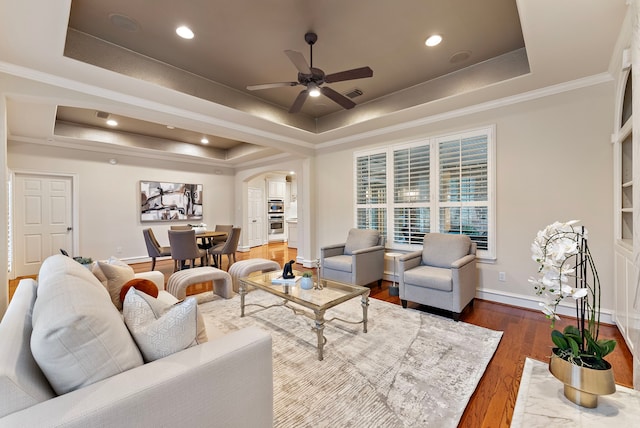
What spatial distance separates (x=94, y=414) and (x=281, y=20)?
9.86 ft

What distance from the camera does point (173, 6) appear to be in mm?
2410

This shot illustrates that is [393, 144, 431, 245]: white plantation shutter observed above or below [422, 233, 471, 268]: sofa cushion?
above

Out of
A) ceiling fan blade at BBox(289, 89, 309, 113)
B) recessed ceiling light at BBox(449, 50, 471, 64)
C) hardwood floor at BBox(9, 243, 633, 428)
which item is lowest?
hardwood floor at BBox(9, 243, 633, 428)

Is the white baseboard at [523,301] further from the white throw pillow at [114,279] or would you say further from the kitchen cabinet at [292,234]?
the kitchen cabinet at [292,234]

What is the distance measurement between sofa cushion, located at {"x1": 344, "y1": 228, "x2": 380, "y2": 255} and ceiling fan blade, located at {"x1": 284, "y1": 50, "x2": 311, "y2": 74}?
8.69 ft

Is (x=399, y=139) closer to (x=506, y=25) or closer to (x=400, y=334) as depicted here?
(x=506, y=25)

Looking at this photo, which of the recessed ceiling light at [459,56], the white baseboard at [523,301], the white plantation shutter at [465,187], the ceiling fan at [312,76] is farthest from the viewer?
the white plantation shutter at [465,187]

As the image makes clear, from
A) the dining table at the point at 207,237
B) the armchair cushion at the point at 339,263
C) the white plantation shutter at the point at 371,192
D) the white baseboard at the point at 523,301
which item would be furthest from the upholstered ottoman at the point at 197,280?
the white baseboard at the point at 523,301

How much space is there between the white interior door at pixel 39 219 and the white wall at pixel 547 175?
23.2 feet

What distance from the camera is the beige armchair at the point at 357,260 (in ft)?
12.8

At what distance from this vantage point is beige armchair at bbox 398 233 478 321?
2.96m

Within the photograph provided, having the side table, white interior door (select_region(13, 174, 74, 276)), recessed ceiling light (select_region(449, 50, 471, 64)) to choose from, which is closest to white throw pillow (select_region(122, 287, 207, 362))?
the side table

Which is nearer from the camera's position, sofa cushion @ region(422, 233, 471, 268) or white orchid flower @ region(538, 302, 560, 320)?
white orchid flower @ region(538, 302, 560, 320)

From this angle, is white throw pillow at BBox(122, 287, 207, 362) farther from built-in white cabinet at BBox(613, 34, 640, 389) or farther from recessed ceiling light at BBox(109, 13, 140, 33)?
built-in white cabinet at BBox(613, 34, 640, 389)
